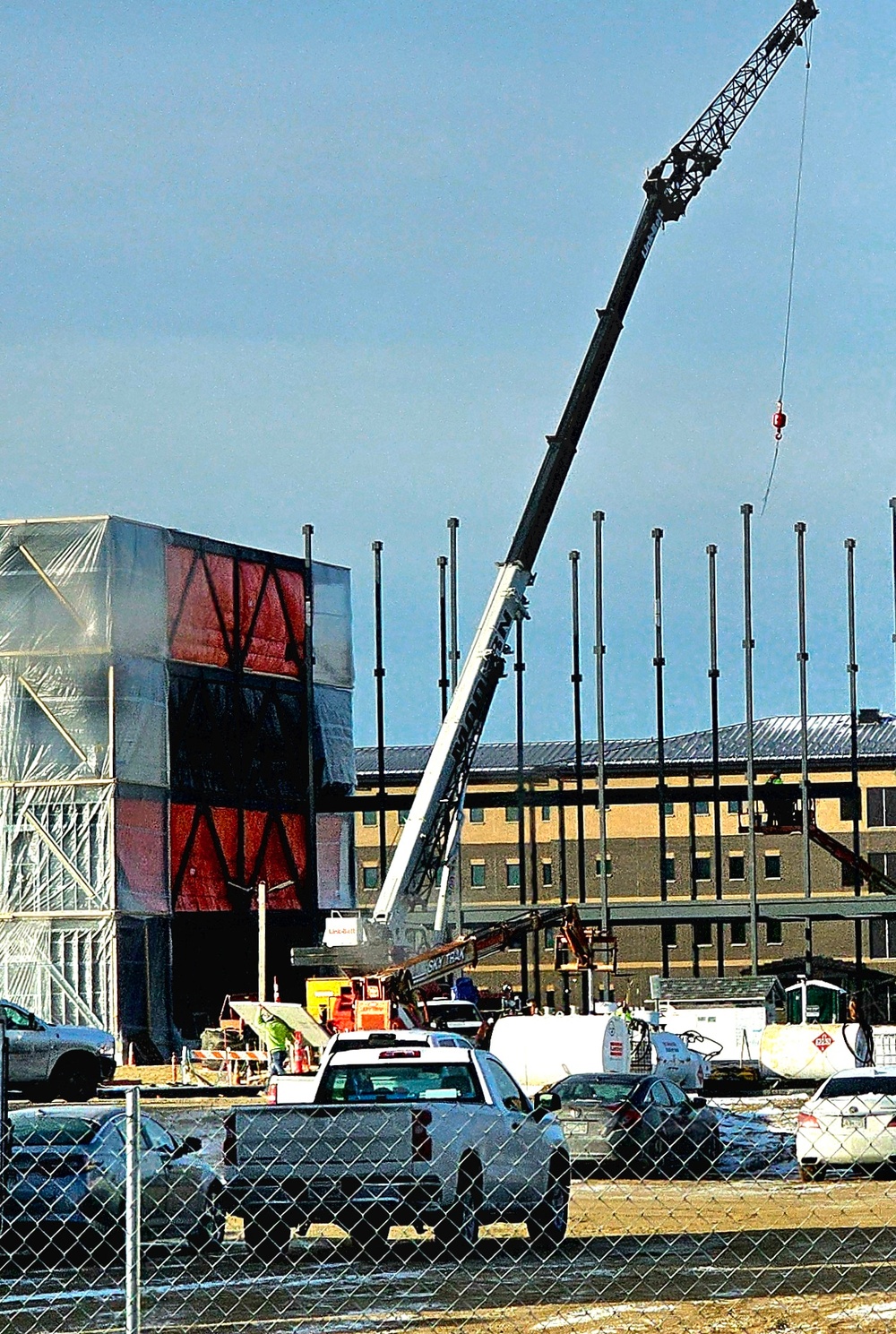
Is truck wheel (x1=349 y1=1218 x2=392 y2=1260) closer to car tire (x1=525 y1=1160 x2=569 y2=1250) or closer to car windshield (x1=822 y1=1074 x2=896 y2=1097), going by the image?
car tire (x1=525 y1=1160 x2=569 y2=1250)

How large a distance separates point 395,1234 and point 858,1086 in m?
9.45

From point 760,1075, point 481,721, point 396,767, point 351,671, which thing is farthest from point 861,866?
point 396,767

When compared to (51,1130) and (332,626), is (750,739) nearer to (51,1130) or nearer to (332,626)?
(332,626)

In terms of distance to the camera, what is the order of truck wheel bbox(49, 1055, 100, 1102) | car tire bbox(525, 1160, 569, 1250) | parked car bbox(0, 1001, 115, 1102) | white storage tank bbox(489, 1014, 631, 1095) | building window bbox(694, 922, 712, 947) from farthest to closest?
1. building window bbox(694, 922, 712, 947)
2. white storage tank bbox(489, 1014, 631, 1095)
3. truck wheel bbox(49, 1055, 100, 1102)
4. parked car bbox(0, 1001, 115, 1102)
5. car tire bbox(525, 1160, 569, 1250)

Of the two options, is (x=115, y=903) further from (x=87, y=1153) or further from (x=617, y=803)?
(x=617, y=803)

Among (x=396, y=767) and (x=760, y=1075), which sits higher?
(x=396, y=767)

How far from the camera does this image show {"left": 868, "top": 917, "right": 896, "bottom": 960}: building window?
317ft

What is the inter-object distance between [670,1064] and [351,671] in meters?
32.0

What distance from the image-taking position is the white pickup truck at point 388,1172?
50.6 feet

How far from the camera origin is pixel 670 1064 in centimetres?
3847

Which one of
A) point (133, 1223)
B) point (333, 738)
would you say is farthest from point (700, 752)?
point (133, 1223)

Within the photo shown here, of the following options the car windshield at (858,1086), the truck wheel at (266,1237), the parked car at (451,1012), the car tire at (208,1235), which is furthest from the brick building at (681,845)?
the truck wheel at (266,1237)

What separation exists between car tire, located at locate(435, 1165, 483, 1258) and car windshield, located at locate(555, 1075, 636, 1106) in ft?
34.5

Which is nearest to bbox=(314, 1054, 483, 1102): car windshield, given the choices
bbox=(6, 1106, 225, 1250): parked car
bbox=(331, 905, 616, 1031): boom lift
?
bbox=(6, 1106, 225, 1250): parked car
